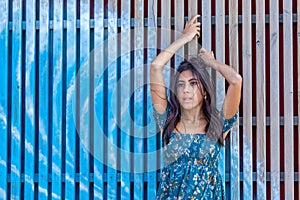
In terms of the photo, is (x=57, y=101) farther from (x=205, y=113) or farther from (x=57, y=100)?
(x=205, y=113)

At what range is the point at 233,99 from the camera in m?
4.01

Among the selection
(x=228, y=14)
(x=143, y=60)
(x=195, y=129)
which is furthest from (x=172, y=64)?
(x=195, y=129)

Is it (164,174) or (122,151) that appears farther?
(122,151)

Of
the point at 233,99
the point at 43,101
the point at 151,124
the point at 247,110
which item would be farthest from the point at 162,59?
the point at 43,101

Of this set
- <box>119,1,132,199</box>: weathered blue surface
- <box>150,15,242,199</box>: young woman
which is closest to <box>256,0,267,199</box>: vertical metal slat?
<box>150,15,242,199</box>: young woman

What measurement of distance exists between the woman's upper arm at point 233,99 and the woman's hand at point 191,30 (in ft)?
1.98

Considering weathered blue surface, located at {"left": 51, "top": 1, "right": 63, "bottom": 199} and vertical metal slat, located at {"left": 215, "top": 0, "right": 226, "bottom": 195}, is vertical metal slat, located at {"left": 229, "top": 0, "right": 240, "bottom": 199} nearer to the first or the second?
vertical metal slat, located at {"left": 215, "top": 0, "right": 226, "bottom": 195}

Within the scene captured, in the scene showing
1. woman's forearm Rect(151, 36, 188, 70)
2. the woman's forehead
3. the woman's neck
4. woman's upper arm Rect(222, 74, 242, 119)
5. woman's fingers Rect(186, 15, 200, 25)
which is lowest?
the woman's neck

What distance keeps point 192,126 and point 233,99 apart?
13.7 inches

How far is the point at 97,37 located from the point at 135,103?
0.67m

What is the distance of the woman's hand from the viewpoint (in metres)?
4.44

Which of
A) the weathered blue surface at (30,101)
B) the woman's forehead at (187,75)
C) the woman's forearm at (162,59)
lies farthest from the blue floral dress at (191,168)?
the weathered blue surface at (30,101)

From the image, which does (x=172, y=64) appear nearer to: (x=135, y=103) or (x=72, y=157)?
(x=135, y=103)

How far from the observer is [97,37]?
4941 millimetres
